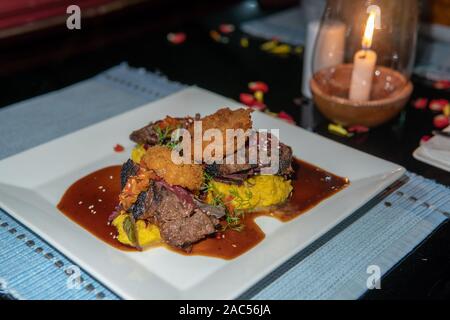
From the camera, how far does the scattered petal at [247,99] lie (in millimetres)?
3282

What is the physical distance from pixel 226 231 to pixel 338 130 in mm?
1161

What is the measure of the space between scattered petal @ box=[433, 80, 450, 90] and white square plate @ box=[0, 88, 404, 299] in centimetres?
131

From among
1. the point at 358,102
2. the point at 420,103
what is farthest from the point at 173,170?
the point at 420,103

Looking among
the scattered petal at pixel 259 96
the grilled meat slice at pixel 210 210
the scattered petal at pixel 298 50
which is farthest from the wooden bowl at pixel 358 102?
the grilled meat slice at pixel 210 210

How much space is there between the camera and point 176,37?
13.9 feet

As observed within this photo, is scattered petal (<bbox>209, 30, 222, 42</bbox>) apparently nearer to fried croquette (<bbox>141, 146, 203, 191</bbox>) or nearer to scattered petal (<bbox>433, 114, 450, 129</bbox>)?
scattered petal (<bbox>433, 114, 450, 129</bbox>)

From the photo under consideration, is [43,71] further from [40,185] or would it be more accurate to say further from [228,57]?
[40,185]

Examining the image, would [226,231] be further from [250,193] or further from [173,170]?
[173,170]

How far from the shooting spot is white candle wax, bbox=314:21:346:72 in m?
3.09

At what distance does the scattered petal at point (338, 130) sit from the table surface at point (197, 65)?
0.04m

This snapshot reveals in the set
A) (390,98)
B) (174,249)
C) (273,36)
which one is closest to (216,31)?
(273,36)

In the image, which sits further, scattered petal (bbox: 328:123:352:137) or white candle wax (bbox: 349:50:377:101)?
scattered petal (bbox: 328:123:352:137)

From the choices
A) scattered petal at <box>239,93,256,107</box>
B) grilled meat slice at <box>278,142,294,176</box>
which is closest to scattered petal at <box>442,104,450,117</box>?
scattered petal at <box>239,93,256,107</box>

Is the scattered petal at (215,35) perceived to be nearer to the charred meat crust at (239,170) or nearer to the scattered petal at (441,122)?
the scattered petal at (441,122)
